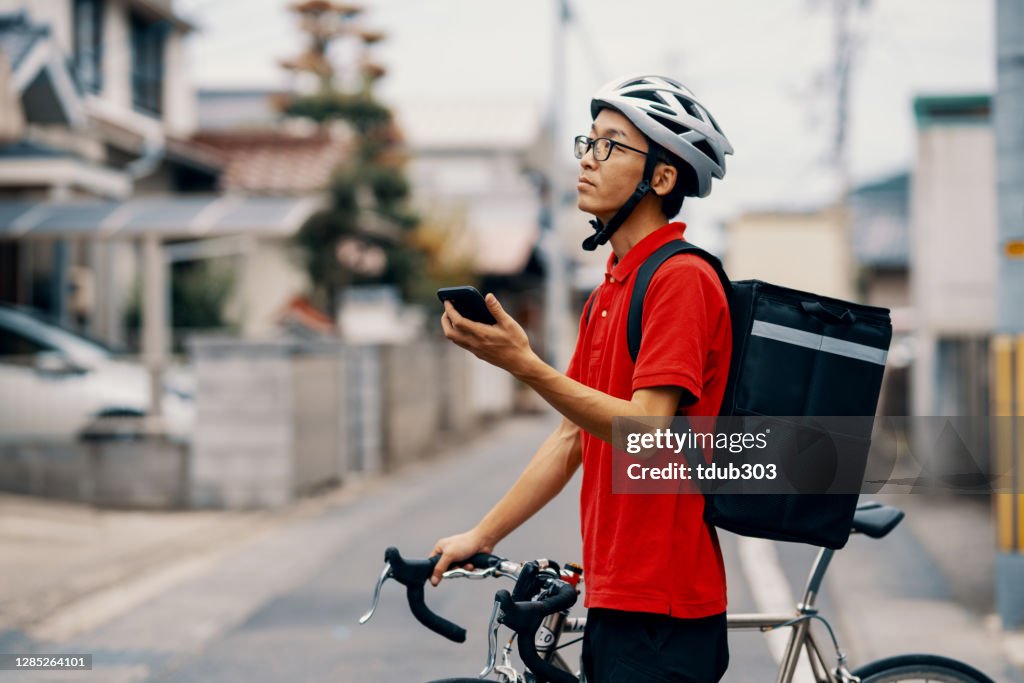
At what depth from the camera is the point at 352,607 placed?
23.7 feet

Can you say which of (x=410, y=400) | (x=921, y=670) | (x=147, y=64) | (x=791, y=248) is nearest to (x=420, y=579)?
(x=921, y=670)

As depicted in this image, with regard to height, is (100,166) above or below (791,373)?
above

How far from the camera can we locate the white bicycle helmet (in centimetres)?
260

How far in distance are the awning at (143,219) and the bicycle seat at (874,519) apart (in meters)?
10.5

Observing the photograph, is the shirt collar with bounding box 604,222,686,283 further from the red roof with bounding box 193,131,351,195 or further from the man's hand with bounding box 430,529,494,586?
the red roof with bounding box 193,131,351,195

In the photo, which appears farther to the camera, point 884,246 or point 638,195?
point 884,246

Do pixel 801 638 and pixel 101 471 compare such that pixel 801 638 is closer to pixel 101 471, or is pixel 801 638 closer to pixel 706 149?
pixel 706 149

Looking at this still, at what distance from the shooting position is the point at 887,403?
2170cm

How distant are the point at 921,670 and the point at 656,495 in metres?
1.18

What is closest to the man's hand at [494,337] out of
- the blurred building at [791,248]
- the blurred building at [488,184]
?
the blurred building at [791,248]

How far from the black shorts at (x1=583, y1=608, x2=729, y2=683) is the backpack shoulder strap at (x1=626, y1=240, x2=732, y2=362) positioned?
0.54m

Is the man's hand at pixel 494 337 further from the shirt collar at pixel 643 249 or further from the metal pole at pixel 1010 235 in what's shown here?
the metal pole at pixel 1010 235

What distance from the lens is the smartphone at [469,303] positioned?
89.5 inches


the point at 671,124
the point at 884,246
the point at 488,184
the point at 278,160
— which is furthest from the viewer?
the point at 488,184
